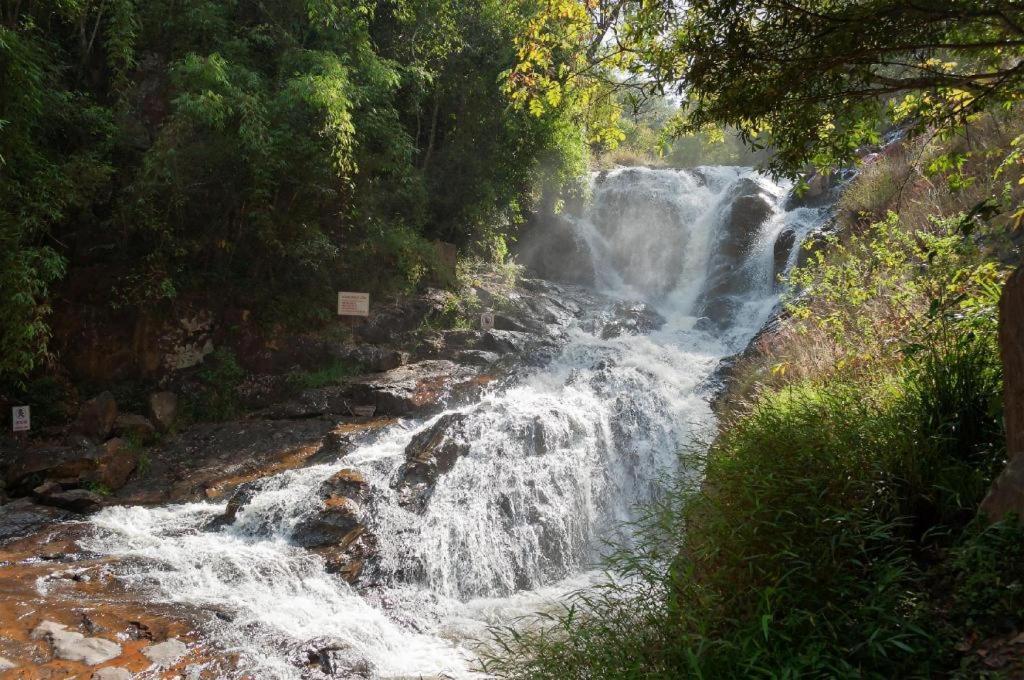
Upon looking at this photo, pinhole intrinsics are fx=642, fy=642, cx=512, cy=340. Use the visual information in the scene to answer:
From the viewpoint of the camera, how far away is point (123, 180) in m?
10.0

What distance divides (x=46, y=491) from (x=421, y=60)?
10.3 metres

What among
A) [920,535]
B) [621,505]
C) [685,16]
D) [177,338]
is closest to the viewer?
[920,535]

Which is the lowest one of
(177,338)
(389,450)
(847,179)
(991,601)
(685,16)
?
(389,450)

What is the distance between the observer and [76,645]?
14.5 feet

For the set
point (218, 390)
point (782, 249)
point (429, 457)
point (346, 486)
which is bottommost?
point (346, 486)

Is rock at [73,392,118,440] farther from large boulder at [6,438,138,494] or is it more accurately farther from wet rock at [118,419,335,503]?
wet rock at [118,419,335,503]

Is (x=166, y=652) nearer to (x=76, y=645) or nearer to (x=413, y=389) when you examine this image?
(x=76, y=645)

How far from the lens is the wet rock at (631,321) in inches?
543

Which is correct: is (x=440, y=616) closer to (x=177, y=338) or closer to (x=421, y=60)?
(x=177, y=338)

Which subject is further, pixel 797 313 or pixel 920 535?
pixel 797 313

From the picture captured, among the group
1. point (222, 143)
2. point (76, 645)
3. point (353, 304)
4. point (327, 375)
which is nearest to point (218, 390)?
point (327, 375)

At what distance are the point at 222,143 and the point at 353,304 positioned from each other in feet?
10.7

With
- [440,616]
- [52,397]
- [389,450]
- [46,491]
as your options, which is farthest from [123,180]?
[440,616]

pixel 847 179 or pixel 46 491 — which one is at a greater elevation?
pixel 847 179
